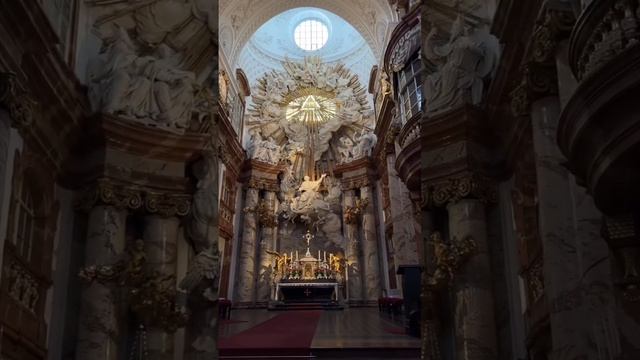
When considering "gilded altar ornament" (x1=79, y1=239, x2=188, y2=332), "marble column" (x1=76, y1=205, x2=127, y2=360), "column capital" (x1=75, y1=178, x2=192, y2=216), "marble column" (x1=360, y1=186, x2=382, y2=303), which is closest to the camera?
"marble column" (x1=76, y1=205, x2=127, y2=360)

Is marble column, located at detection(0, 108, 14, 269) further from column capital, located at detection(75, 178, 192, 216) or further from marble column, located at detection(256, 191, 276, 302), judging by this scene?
marble column, located at detection(256, 191, 276, 302)

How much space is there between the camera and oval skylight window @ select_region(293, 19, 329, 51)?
2950 cm

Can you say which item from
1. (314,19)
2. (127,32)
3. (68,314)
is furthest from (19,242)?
(314,19)

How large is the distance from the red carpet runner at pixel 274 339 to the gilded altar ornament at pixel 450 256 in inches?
131

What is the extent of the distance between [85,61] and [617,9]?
8.76m

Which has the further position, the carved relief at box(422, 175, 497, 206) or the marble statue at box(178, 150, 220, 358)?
the marble statue at box(178, 150, 220, 358)

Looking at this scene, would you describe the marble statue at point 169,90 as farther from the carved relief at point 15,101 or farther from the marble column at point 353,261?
the marble column at point 353,261

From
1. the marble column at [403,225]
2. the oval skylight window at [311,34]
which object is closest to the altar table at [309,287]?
the marble column at [403,225]

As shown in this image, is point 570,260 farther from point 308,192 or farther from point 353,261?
point 308,192

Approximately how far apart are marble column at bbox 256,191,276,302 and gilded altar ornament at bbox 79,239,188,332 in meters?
14.0

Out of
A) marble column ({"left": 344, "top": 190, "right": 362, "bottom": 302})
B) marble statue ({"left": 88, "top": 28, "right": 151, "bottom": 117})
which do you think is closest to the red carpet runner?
marble statue ({"left": 88, "top": 28, "right": 151, "bottom": 117})

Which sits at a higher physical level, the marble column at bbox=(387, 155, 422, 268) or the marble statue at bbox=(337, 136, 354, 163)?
the marble statue at bbox=(337, 136, 354, 163)

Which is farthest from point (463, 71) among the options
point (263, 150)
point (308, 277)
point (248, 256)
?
point (263, 150)

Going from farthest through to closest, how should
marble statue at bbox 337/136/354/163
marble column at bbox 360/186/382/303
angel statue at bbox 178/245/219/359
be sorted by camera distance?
marble statue at bbox 337/136/354/163 < marble column at bbox 360/186/382/303 < angel statue at bbox 178/245/219/359
